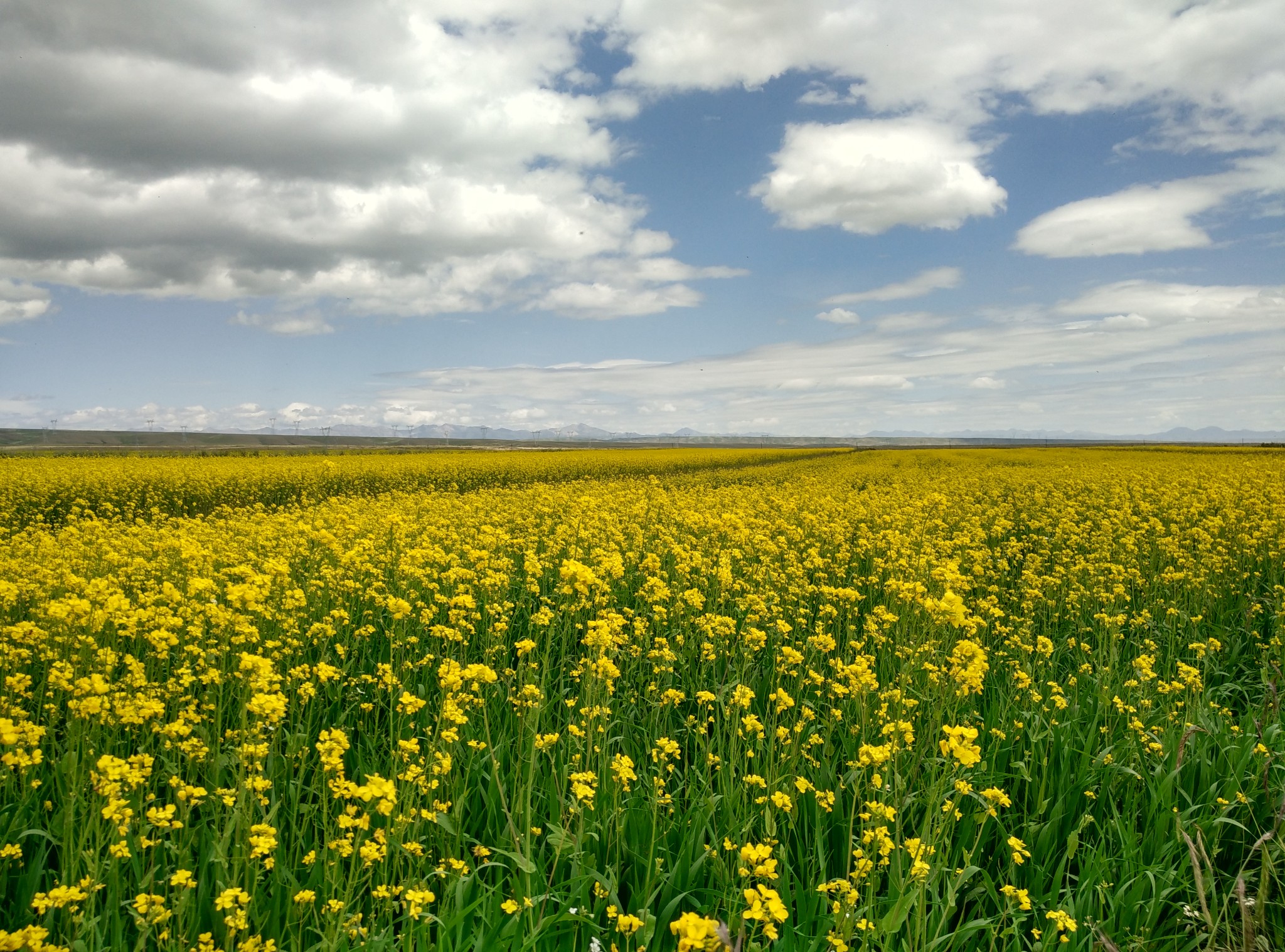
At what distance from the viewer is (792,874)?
333cm

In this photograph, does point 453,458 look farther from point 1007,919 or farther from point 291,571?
point 1007,919

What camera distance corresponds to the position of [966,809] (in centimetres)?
416

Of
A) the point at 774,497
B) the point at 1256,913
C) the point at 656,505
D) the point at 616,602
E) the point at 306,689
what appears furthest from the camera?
the point at 774,497

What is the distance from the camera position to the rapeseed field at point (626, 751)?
2.82 m

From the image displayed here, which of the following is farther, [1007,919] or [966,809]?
[966,809]

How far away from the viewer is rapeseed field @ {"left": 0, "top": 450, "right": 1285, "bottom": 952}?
2.82 meters

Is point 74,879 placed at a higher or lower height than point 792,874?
higher

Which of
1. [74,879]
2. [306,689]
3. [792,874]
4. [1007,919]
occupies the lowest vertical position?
[1007,919]

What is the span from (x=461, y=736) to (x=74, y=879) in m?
2.02

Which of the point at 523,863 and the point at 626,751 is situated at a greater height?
the point at 523,863

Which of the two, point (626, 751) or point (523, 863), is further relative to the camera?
point (626, 751)

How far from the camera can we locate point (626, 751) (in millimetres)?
4512

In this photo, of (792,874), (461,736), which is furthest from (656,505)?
(792,874)

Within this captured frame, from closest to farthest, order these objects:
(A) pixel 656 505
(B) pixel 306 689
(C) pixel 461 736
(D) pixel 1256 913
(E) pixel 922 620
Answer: (D) pixel 1256 913 → (B) pixel 306 689 → (C) pixel 461 736 → (E) pixel 922 620 → (A) pixel 656 505
